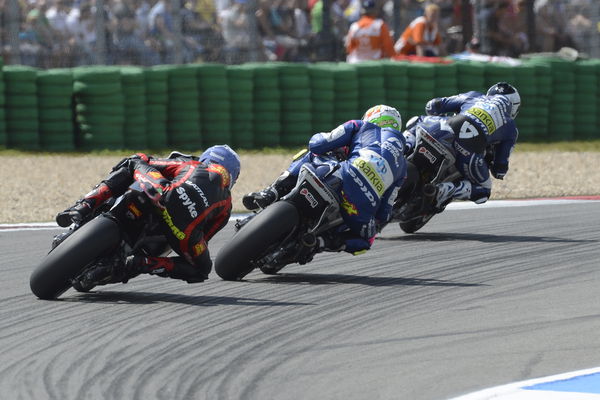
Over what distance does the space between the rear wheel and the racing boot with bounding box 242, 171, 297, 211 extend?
155 cm

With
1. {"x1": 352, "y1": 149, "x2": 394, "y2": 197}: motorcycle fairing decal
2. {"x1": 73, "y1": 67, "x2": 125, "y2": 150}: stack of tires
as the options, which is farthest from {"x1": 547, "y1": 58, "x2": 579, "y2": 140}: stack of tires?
{"x1": 352, "y1": 149, "x2": 394, "y2": 197}: motorcycle fairing decal

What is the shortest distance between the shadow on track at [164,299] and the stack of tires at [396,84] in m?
10.1

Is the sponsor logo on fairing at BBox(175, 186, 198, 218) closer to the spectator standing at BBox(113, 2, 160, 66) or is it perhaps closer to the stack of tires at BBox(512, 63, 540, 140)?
the spectator standing at BBox(113, 2, 160, 66)

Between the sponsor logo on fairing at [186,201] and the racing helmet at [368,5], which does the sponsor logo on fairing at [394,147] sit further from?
the racing helmet at [368,5]

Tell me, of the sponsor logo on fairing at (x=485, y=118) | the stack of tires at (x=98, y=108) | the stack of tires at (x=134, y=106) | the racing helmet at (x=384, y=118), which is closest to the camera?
the racing helmet at (x=384, y=118)

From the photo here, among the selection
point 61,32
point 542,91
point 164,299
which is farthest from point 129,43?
point 164,299

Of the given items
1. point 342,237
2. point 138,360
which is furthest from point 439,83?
point 138,360

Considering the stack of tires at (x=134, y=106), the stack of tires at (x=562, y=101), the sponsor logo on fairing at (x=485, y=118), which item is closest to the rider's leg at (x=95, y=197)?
the sponsor logo on fairing at (x=485, y=118)

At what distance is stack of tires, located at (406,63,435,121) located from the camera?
57.2 feet

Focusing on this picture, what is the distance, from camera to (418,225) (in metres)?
10.7

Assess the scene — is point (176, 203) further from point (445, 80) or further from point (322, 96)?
point (445, 80)

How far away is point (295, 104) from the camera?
16891 mm

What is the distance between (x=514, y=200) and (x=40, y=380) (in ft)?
29.3

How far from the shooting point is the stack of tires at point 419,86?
17.4 meters
